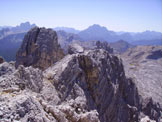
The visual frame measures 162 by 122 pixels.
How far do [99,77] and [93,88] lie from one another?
217 cm

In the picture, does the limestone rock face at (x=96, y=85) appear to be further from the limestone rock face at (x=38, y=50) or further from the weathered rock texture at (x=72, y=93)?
the limestone rock face at (x=38, y=50)

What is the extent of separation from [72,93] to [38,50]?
26170mm

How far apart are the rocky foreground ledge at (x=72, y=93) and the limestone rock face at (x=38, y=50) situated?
694 inches

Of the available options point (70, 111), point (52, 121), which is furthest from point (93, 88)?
point (52, 121)

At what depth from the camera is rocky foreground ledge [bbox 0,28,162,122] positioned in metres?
8.41

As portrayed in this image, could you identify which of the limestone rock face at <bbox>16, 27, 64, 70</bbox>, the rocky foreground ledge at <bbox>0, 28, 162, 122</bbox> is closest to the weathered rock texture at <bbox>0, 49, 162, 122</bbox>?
the rocky foreground ledge at <bbox>0, 28, 162, 122</bbox>

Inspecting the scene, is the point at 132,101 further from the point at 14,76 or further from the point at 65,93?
the point at 14,76

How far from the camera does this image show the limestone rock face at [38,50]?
40812 mm

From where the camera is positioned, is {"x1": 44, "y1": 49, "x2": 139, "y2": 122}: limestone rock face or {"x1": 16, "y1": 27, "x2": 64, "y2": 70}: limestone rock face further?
{"x1": 16, "y1": 27, "x2": 64, "y2": 70}: limestone rock face

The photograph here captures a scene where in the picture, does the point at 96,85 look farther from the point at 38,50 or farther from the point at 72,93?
the point at 38,50

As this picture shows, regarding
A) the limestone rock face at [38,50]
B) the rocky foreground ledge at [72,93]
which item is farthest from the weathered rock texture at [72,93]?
the limestone rock face at [38,50]

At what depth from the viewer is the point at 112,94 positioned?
26.3m

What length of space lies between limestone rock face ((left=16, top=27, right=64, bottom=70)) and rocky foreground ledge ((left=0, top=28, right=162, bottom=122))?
17.6 m

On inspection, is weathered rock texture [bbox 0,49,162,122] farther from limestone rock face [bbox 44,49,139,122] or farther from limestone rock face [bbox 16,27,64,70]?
limestone rock face [bbox 16,27,64,70]
